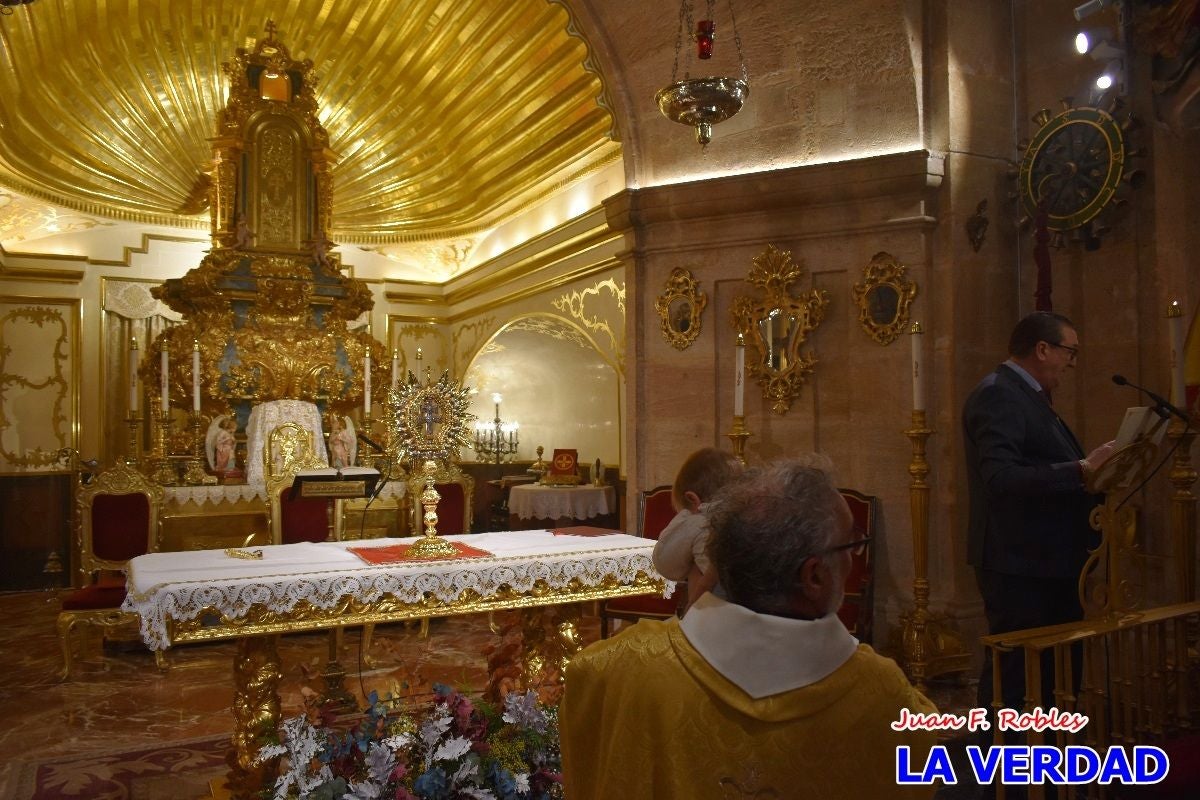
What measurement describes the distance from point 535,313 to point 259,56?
Answer: 13.8 feet

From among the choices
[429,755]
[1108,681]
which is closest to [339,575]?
[429,755]

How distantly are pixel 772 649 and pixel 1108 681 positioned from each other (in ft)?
6.70

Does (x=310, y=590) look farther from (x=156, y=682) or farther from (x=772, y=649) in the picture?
(x=156, y=682)

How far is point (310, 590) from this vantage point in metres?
3.40

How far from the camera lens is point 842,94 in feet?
19.2

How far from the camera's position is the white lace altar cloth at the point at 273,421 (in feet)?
30.3

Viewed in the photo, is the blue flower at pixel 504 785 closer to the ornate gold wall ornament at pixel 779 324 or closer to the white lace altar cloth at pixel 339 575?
the white lace altar cloth at pixel 339 575

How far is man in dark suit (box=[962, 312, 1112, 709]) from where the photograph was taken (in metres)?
3.17

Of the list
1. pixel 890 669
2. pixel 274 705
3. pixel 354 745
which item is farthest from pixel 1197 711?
pixel 274 705

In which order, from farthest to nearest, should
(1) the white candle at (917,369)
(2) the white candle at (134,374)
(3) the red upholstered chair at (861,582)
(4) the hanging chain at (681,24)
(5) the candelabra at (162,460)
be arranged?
(2) the white candle at (134,374) < (5) the candelabra at (162,460) < (4) the hanging chain at (681,24) < (3) the red upholstered chair at (861,582) < (1) the white candle at (917,369)

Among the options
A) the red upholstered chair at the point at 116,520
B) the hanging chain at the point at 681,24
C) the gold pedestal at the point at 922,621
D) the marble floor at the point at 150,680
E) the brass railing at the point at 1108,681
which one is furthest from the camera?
the red upholstered chair at the point at 116,520

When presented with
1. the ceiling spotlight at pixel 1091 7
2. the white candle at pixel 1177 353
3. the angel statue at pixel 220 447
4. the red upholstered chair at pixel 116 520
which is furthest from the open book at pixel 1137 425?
the angel statue at pixel 220 447

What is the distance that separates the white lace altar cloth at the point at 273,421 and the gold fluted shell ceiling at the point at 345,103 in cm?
334

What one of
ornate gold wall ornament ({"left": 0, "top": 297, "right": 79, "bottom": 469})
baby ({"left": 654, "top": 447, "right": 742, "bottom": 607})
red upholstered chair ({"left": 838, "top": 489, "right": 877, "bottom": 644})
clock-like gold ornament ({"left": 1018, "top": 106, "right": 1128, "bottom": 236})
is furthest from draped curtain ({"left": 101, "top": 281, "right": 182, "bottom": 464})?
baby ({"left": 654, "top": 447, "right": 742, "bottom": 607})
